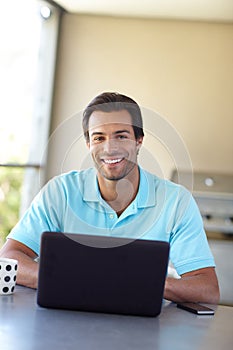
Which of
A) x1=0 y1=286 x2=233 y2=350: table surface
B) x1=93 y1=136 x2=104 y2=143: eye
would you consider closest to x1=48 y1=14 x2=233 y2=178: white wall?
x1=93 y1=136 x2=104 y2=143: eye

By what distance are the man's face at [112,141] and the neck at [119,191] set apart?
0.37 feet

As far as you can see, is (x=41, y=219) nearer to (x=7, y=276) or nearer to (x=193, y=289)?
(x=7, y=276)

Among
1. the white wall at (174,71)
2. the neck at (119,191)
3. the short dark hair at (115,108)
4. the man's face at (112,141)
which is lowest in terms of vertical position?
the neck at (119,191)

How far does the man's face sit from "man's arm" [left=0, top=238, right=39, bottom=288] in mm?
381

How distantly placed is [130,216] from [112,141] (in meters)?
0.28

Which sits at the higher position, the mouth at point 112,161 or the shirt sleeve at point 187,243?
the mouth at point 112,161

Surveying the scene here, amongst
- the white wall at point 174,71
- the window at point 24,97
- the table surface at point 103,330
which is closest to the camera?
the table surface at point 103,330

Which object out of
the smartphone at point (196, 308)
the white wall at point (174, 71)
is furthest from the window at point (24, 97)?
the smartphone at point (196, 308)

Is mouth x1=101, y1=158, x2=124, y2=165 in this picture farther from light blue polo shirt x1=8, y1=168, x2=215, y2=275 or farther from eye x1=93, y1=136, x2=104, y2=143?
light blue polo shirt x1=8, y1=168, x2=215, y2=275

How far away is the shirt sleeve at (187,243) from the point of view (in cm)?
215

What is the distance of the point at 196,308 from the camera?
1.86 metres

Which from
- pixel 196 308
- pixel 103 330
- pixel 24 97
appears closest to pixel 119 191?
pixel 196 308

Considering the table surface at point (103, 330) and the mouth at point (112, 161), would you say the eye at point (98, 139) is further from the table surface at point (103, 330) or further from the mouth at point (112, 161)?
the table surface at point (103, 330)

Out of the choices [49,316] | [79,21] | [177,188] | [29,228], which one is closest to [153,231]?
[177,188]
